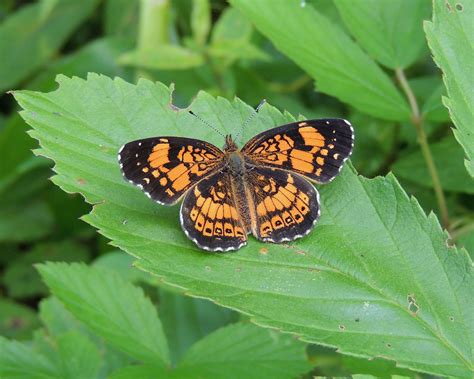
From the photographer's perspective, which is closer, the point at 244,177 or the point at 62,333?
the point at 244,177

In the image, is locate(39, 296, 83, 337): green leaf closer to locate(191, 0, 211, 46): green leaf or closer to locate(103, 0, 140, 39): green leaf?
locate(191, 0, 211, 46): green leaf

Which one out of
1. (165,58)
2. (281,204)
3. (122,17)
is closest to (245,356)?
(281,204)

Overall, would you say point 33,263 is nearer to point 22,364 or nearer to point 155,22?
point 155,22

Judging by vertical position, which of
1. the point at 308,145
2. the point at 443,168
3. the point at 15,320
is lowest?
the point at 15,320

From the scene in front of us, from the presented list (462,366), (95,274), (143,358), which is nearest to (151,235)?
(143,358)

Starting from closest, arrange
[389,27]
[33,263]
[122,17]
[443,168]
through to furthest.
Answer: [389,27] → [443,168] → [33,263] → [122,17]

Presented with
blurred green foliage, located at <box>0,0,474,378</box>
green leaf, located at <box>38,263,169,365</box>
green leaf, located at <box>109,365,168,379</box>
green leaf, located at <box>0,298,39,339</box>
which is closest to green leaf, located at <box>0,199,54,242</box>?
blurred green foliage, located at <box>0,0,474,378</box>
